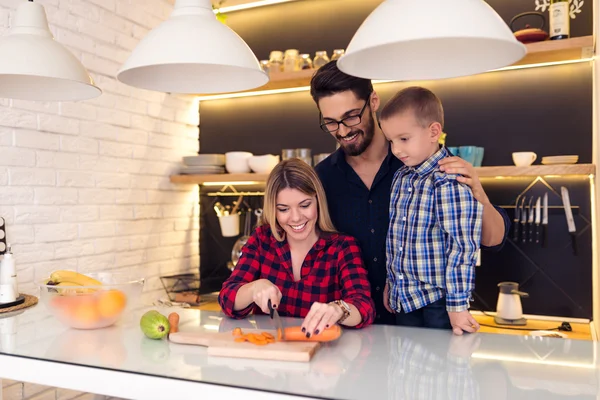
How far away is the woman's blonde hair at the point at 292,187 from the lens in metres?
1.76

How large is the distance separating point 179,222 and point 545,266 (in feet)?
7.30

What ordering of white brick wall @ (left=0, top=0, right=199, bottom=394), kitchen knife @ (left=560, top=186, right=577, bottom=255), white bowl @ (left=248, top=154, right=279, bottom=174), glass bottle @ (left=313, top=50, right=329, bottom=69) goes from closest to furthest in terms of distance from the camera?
white brick wall @ (left=0, top=0, right=199, bottom=394)
kitchen knife @ (left=560, top=186, right=577, bottom=255)
glass bottle @ (left=313, top=50, right=329, bottom=69)
white bowl @ (left=248, top=154, right=279, bottom=174)

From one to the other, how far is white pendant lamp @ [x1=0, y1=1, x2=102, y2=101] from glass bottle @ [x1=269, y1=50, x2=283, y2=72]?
176cm

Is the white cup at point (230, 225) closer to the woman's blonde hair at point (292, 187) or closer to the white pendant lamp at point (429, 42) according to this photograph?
the woman's blonde hair at point (292, 187)

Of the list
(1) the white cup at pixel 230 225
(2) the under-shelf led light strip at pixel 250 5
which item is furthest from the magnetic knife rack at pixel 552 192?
(2) the under-shelf led light strip at pixel 250 5

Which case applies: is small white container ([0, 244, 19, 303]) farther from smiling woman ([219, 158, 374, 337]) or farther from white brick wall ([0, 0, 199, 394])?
Result: smiling woman ([219, 158, 374, 337])

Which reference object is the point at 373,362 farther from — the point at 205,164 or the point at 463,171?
the point at 205,164

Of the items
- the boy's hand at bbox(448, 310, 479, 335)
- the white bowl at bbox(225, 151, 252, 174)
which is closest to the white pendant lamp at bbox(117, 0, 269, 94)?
the boy's hand at bbox(448, 310, 479, 335)

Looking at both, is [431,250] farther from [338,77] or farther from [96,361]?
[96,361]

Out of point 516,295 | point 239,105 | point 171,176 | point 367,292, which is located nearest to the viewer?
point 367,292

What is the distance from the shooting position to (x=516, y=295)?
2.75m

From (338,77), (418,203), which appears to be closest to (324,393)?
(418,203)

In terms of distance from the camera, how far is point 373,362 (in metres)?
1.16

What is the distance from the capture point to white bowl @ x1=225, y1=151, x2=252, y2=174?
3400 millimetres
